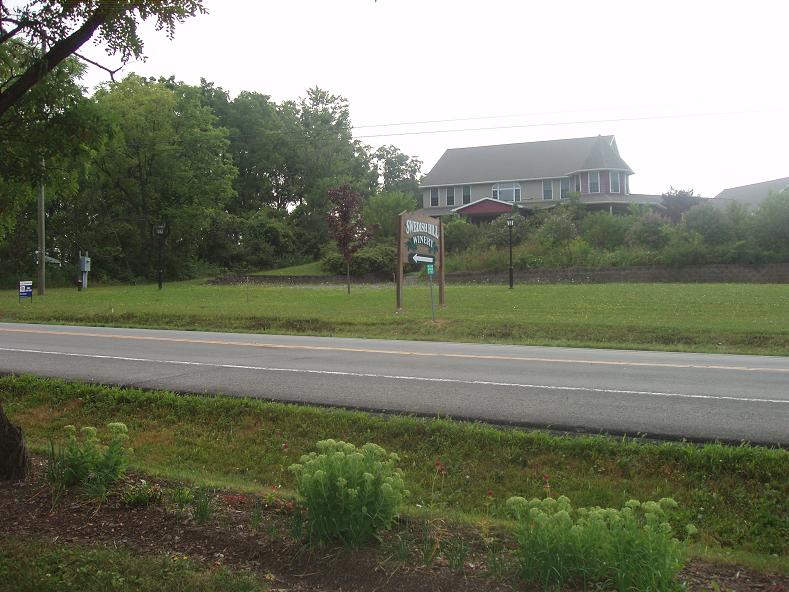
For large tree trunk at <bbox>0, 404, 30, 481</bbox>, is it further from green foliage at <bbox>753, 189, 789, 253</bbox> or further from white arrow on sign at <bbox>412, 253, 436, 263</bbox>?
green foliage at <bbox>753, 189, 789, 253</bbox>

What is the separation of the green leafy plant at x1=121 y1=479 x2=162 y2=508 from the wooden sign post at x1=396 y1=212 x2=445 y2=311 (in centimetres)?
1696

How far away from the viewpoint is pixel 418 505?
6.16 m

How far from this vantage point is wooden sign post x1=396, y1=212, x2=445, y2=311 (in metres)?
22.7

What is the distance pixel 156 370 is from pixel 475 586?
9404 mm

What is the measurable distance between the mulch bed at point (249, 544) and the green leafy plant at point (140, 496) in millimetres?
48

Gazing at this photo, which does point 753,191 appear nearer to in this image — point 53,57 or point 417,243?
point 417,243

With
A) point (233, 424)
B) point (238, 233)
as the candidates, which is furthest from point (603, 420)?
point (238, 233)

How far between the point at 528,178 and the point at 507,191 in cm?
191

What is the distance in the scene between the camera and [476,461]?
7457 millimetres

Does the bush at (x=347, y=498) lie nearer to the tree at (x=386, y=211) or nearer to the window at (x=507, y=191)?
the tree at (x=386, y=211)

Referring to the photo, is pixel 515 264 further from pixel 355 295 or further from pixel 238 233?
pixel 238 233

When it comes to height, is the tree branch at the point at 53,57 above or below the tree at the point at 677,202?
below

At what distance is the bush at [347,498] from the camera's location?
4461 millimetres

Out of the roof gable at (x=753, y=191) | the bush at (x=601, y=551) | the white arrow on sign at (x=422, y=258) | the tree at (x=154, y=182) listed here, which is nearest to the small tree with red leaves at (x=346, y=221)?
the white arrow on sign at (x=422, y=258)
